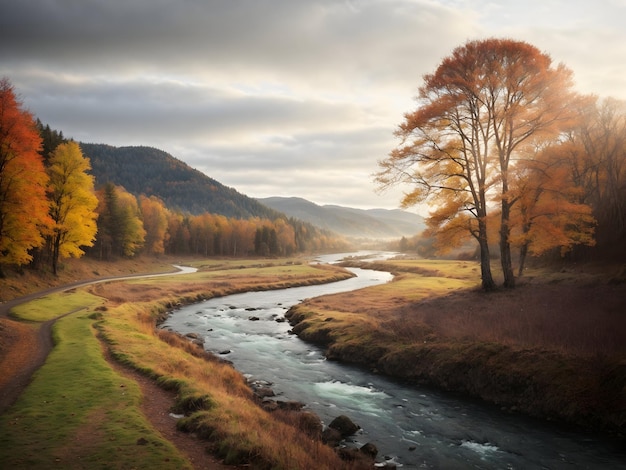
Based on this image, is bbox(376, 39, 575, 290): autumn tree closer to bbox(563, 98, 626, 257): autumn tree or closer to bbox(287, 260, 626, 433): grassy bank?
bbox(287, 260, 626, 433): grassy bank

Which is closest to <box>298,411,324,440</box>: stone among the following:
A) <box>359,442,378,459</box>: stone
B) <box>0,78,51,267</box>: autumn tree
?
<box>359,442,378,459</box>: stone

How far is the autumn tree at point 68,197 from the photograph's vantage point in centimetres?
5009

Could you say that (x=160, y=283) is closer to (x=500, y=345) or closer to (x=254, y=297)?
(x=254, y=297)

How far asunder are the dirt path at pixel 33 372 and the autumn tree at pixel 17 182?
44.5 ft

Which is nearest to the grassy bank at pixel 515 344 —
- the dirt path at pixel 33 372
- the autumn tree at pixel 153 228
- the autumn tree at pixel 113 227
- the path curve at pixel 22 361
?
the dirt path at pixel 33 372

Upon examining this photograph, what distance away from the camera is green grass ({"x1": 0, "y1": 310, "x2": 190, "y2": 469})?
10352 millimetres

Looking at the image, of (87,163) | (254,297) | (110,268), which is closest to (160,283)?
(254,297)

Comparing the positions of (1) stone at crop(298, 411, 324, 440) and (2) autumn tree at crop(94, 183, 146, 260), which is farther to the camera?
(2) autumn tree at crop(94, 183, 146, 260)

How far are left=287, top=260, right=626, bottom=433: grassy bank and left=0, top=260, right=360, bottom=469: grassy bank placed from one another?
9.68m

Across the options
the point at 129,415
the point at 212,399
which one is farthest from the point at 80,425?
the point at 212,399

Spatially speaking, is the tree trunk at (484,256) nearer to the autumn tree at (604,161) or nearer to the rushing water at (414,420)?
the rushing water at (414,420)

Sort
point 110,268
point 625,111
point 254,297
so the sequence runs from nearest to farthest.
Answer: point 625,111 → point 254,297 → point 110,268

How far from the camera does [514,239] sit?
93.0ft

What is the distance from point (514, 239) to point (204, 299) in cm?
4180
